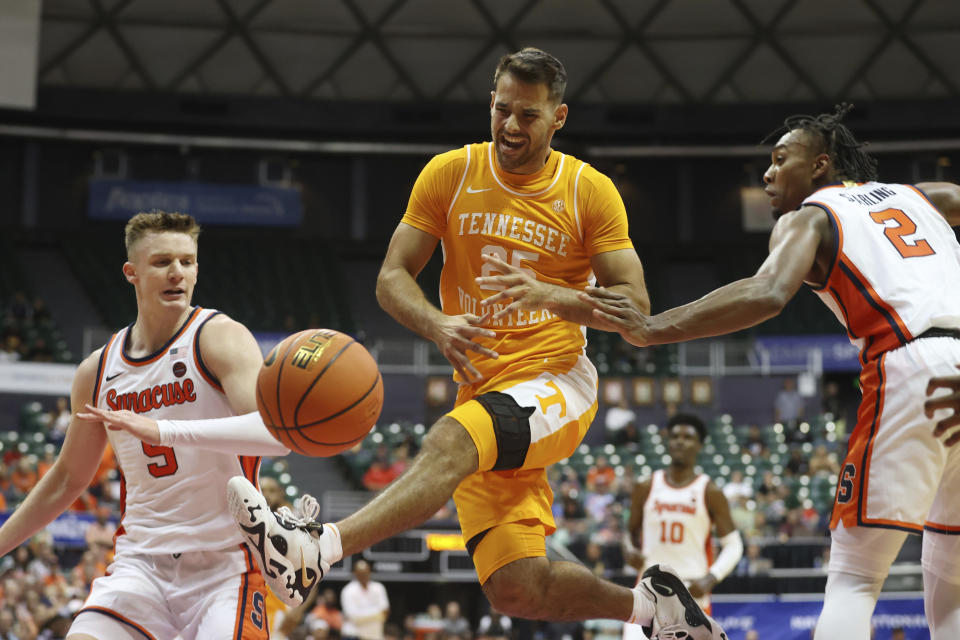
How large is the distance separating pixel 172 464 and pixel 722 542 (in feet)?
16.0

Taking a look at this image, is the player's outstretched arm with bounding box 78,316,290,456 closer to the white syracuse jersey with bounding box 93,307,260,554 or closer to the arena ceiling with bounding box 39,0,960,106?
the white syracuse jersey with bounding box 93,307,260,554

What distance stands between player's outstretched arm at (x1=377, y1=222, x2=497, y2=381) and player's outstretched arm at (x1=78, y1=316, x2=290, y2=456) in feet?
2.01

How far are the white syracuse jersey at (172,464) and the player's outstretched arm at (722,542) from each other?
13.1 feet

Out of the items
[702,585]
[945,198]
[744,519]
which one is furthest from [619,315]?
[744,519]

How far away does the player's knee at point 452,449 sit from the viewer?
3.91 meters

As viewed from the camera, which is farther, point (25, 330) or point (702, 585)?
point (25, 330)

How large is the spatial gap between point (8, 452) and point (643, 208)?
55.2 ft

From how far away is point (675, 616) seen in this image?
→ 4.68 m

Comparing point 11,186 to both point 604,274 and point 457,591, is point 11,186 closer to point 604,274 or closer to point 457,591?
point 457,591

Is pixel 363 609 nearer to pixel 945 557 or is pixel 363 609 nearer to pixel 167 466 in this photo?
pixel 167 466

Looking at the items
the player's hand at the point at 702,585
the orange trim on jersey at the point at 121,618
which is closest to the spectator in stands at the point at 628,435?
the player's hand at the point at 702,585

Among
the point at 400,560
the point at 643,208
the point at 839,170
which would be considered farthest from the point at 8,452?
the point at 643,208

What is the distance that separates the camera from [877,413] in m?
3.75

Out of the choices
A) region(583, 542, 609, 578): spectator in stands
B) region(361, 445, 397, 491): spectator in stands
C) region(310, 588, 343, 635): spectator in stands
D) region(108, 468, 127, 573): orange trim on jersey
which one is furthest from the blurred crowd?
region(108, 468, 127, 573): orange trim on jersey
